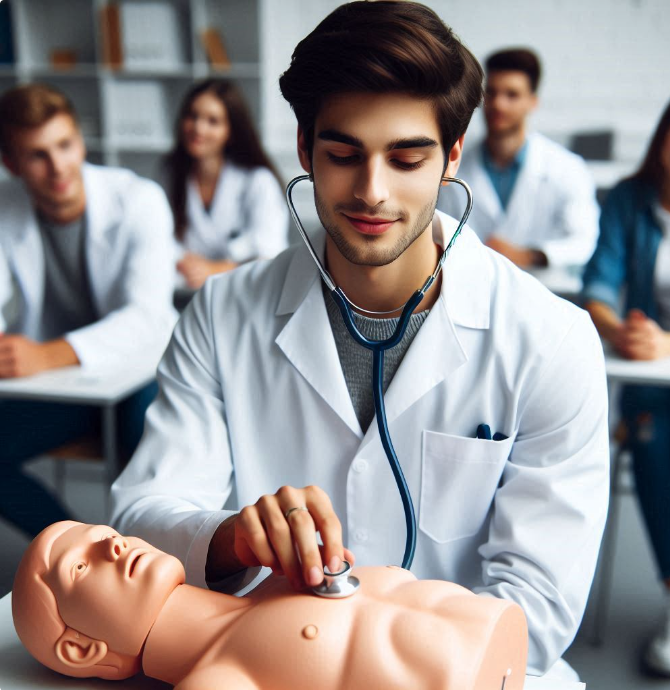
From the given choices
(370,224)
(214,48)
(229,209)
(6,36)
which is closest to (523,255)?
(229,209)

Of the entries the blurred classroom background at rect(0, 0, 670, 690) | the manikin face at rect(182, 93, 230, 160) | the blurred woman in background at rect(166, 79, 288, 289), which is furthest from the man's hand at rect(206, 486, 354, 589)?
the blurred classroom background at rect(0, 0, 670, 690)

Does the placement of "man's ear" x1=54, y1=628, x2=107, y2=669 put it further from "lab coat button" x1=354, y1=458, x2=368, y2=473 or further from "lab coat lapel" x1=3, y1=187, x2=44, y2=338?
"lab coat lapel" x1=3, y1=187, x2=44, y2=338

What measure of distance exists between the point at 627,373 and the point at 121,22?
393 centimetres

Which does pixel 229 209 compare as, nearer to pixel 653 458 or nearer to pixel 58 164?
pixel 58 164

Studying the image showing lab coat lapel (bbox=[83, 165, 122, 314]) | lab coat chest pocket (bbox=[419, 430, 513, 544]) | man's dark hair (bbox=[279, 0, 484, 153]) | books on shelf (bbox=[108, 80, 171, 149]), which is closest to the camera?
man's dark hair (bbox=[279, 0, 484, 153])

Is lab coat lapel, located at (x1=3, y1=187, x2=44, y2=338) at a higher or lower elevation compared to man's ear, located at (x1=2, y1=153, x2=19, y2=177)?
lower

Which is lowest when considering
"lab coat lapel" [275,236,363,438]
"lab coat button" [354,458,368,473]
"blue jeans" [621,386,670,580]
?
"blue jeans" [621,386,670,580]

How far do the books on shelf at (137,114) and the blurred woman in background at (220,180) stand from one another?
1.42m

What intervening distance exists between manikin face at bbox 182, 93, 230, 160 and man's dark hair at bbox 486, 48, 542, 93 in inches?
46.5

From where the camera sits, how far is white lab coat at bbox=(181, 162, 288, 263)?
351cm

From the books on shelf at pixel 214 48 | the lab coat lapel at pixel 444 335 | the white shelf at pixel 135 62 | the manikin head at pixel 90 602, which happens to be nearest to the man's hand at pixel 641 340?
the lab coat lapel at pixel 444 335

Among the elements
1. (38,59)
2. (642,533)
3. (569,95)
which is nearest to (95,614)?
(642,533)

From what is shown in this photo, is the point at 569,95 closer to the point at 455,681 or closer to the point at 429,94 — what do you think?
the point at 429,94

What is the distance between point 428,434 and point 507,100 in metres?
2.40
